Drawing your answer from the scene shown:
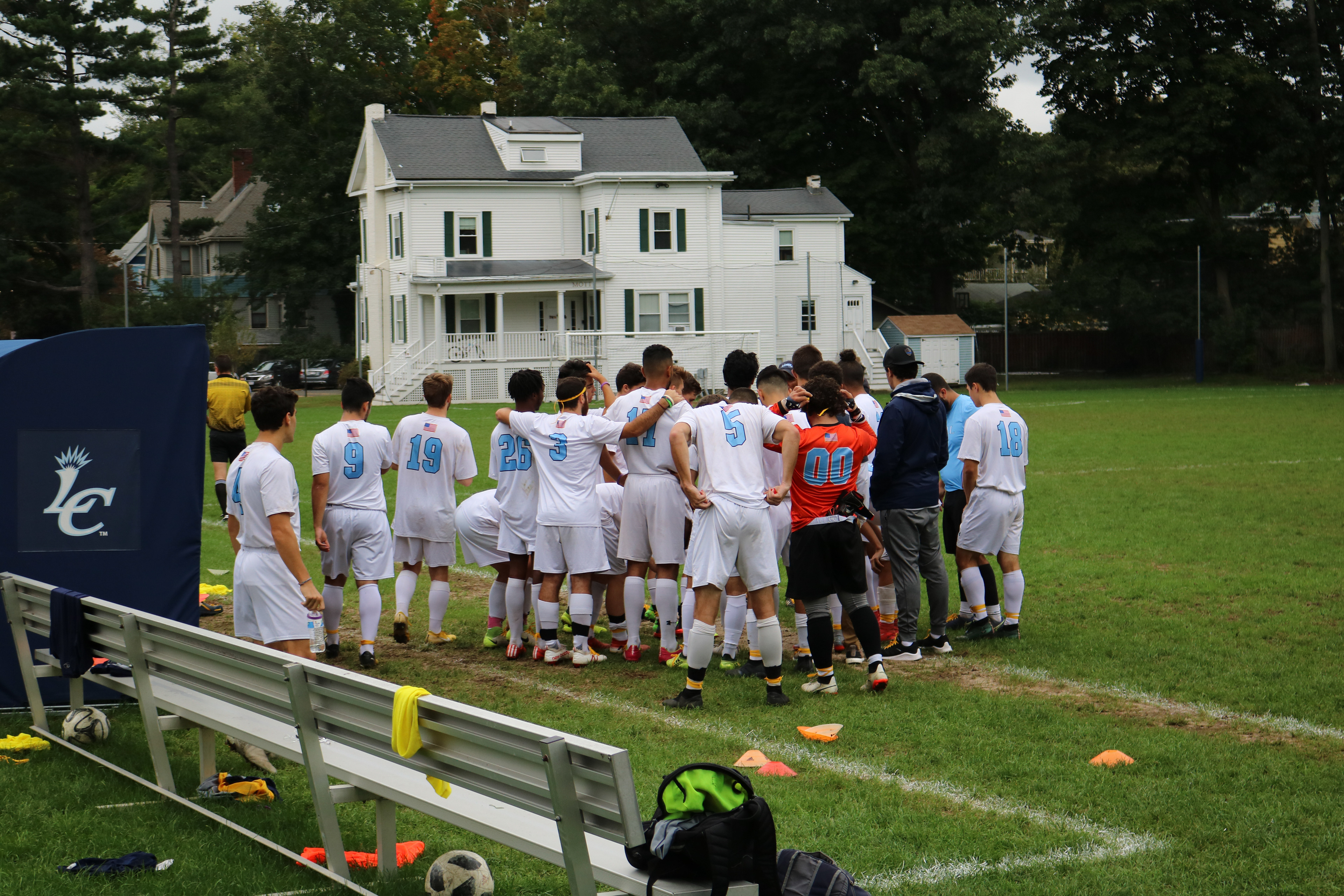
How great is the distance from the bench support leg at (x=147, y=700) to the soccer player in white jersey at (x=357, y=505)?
9.11 ft

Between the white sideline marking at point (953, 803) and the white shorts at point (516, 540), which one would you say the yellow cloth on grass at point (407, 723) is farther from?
the white shorts at point (516, 540)

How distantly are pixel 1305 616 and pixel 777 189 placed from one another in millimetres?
45665

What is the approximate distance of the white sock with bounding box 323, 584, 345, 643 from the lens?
9.15 m

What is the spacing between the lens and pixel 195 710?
5594mm

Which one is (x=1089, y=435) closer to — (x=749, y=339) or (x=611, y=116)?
(x=749, y=339)

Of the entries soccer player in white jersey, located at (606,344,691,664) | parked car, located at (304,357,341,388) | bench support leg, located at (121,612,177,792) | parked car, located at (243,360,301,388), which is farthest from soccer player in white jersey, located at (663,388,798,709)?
parked car, located at (304,357,341,388)

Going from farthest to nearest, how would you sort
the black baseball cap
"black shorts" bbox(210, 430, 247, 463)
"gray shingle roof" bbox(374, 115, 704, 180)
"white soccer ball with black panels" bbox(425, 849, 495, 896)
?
"gray shingle roof" bbox(374, 115, 704, 180)
"black shorts" bbox(210, 430, 247, 463)
the black baseball cap
"white soccer ball with black panels" bbox(425, 849, 495, 896)

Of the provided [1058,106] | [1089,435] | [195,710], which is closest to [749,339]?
[1058,106]

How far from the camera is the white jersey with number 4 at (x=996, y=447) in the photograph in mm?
9414

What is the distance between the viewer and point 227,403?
15367 millimetres

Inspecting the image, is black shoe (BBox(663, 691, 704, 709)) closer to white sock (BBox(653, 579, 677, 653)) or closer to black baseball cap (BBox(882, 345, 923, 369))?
white sock (BBox(653, 579, 677, 653))

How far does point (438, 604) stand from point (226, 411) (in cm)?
697

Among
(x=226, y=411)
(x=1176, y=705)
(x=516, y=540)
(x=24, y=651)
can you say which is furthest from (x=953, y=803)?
(x=226, y=411)

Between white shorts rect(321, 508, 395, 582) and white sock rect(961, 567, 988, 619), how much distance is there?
14.3 feet
